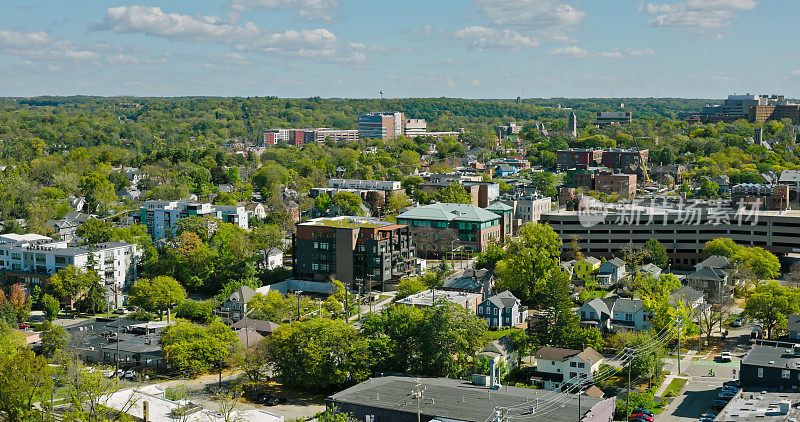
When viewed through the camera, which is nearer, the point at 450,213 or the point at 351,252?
the point at 351,252

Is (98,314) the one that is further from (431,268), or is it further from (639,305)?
(639,305)

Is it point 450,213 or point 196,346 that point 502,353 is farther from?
point 450,213

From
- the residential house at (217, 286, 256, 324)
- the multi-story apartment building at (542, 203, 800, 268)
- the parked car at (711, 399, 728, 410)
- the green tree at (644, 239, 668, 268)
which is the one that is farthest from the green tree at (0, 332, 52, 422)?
the multi-story apartment building at (542, 203, 800, 268)

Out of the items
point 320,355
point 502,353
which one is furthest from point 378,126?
point 320,355

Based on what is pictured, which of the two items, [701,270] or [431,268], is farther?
[431,268]

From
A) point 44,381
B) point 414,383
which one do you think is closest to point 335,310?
point 414,383

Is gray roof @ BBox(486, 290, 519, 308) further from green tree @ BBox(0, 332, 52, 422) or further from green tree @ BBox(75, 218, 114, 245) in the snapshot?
green tree @ BBox(75, 218, 114, 245)
